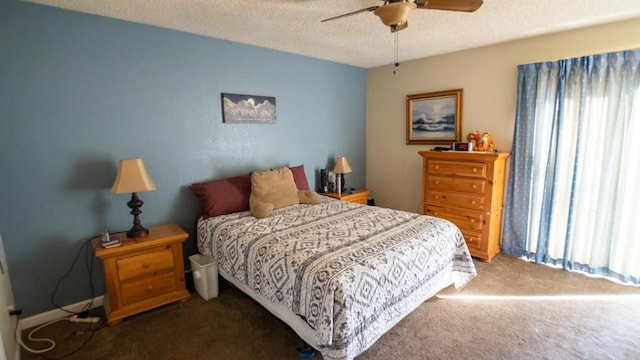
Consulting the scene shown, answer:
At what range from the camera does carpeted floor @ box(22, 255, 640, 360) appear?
6.70 feet

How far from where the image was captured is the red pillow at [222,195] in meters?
2.96

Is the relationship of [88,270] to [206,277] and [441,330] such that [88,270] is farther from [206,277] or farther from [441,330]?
[441,330]

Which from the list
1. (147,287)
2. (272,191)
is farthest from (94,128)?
(272,191)

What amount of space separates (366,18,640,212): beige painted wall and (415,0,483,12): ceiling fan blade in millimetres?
1783

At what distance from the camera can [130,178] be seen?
2385mm

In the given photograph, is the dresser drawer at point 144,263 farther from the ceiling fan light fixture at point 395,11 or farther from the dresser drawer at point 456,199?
the dresser drawer at point 456,199

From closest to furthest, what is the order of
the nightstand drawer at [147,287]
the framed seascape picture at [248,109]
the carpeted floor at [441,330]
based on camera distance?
the carpeted floor at [441,330], the nightstand drawer at [147,287], the framed seascape picture at [248,109]

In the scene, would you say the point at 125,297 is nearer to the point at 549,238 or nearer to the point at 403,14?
the point at 403,14

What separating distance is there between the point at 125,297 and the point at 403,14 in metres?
2.81

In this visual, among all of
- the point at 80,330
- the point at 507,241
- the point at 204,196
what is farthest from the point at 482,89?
the point at 80,330

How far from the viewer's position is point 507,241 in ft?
11.6

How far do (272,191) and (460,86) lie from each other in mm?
2619

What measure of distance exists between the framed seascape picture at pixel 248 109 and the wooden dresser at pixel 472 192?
6.23ft

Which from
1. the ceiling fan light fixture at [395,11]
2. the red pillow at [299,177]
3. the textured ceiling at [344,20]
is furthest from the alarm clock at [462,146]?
the ceiling fan light fixture at [395,11]
